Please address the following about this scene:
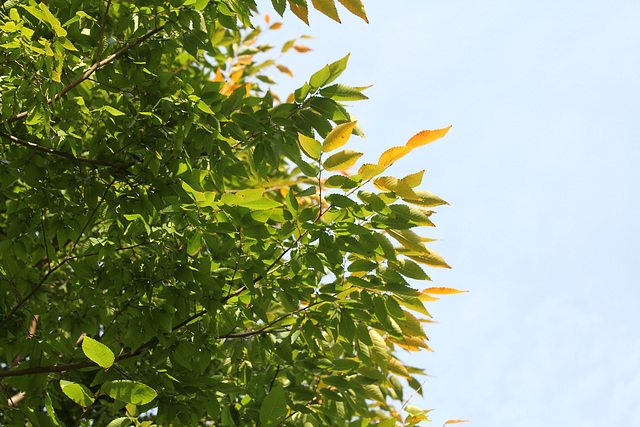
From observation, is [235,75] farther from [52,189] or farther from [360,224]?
[360,224]

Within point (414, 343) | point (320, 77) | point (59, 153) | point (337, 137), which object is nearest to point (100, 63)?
point (59, 153)

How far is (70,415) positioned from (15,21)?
12.7 ft

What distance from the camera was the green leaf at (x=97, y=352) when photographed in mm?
1195

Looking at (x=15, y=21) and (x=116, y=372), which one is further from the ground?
(x=15, y=21)

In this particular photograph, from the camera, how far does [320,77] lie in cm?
175

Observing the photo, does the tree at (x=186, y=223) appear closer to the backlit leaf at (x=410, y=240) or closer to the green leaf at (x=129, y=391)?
the backlit leaf at (x=410, y=240)

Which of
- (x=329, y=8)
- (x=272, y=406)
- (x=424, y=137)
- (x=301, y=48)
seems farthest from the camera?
(x=301, y=48)

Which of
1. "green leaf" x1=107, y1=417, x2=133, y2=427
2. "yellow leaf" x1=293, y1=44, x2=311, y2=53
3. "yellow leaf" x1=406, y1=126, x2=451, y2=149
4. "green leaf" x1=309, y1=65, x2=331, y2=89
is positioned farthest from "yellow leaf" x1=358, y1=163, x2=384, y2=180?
"yellow leaf" x1=293, y1=44, x2=311, y2=53

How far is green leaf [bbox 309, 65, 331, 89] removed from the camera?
1727mm

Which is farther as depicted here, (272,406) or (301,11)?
(301,11)

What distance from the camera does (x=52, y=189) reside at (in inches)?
83.2

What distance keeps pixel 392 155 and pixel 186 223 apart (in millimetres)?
895

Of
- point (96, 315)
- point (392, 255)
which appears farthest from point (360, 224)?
point (96, 315)

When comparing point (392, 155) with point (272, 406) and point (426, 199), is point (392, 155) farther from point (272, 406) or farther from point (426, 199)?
point (272, 406)
